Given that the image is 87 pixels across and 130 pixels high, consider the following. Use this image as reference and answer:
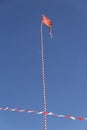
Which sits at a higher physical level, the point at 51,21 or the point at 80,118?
the point at 51,21

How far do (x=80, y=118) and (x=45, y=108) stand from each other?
395cm

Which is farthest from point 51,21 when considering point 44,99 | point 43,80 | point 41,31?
point 44,99

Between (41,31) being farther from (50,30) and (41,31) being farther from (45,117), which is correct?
(45,117)

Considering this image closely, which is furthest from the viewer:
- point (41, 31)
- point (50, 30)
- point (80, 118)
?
point (50, 30)

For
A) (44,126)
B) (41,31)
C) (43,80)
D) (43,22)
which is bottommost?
(44,126)

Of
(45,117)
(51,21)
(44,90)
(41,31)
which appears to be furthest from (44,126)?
(51,21)

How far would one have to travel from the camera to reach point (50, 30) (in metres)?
55.7

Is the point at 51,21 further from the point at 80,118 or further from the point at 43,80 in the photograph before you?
the point at 80,118

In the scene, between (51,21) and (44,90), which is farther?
(51,21)

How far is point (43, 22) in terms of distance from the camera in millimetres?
57344

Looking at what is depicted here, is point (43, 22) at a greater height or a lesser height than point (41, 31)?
greater

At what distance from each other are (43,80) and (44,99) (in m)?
3.68

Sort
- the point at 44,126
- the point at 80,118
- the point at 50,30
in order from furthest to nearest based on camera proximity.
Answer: the point at 50,30 → the point at 80,118 → the point at 44,126

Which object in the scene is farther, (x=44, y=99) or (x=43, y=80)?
(x=43, y=80)
